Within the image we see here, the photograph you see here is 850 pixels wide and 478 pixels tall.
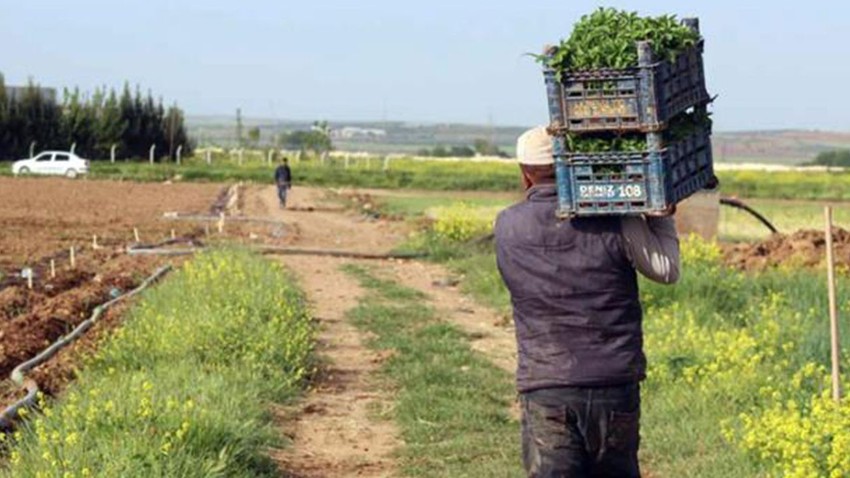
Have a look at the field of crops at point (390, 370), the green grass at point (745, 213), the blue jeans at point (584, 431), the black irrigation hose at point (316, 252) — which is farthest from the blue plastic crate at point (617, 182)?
the green grass at point (745, 213)

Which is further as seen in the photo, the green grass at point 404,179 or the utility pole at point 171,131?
the utility pole at point 171,131

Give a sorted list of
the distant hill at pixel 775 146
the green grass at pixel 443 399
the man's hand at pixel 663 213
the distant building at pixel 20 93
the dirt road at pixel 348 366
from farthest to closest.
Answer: the distant hill at pixel 775 146 < the distant building at pixel 20 93 < the dirt road at pixel 348 366 < the green grass at pixel 443 399 < the man's hand at pixel 663 213

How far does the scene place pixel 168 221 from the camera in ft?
109

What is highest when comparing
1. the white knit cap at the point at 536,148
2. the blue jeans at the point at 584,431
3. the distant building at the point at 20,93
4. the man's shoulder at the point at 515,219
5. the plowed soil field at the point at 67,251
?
A: the distant building at the point at 20,93

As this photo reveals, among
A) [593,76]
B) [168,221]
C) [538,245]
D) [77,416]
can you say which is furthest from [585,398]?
[168,221]

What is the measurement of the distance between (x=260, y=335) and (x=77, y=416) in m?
3.99

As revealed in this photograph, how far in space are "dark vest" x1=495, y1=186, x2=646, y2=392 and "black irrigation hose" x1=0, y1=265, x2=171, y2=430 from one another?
4732 mm

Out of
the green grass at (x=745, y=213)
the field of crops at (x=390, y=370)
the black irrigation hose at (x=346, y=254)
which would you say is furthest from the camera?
the green grass at (x=745, y=213)

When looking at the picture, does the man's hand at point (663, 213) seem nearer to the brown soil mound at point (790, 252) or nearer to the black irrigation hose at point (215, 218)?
the brown soil mound at point (790, 252)

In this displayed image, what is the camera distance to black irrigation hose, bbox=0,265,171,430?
9672 mm

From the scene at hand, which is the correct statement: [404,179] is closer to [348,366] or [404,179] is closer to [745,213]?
[745,213]

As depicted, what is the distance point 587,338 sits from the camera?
18.6 feet

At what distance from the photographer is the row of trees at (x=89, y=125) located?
7062 centimetres

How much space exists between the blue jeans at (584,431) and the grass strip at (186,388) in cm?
218
